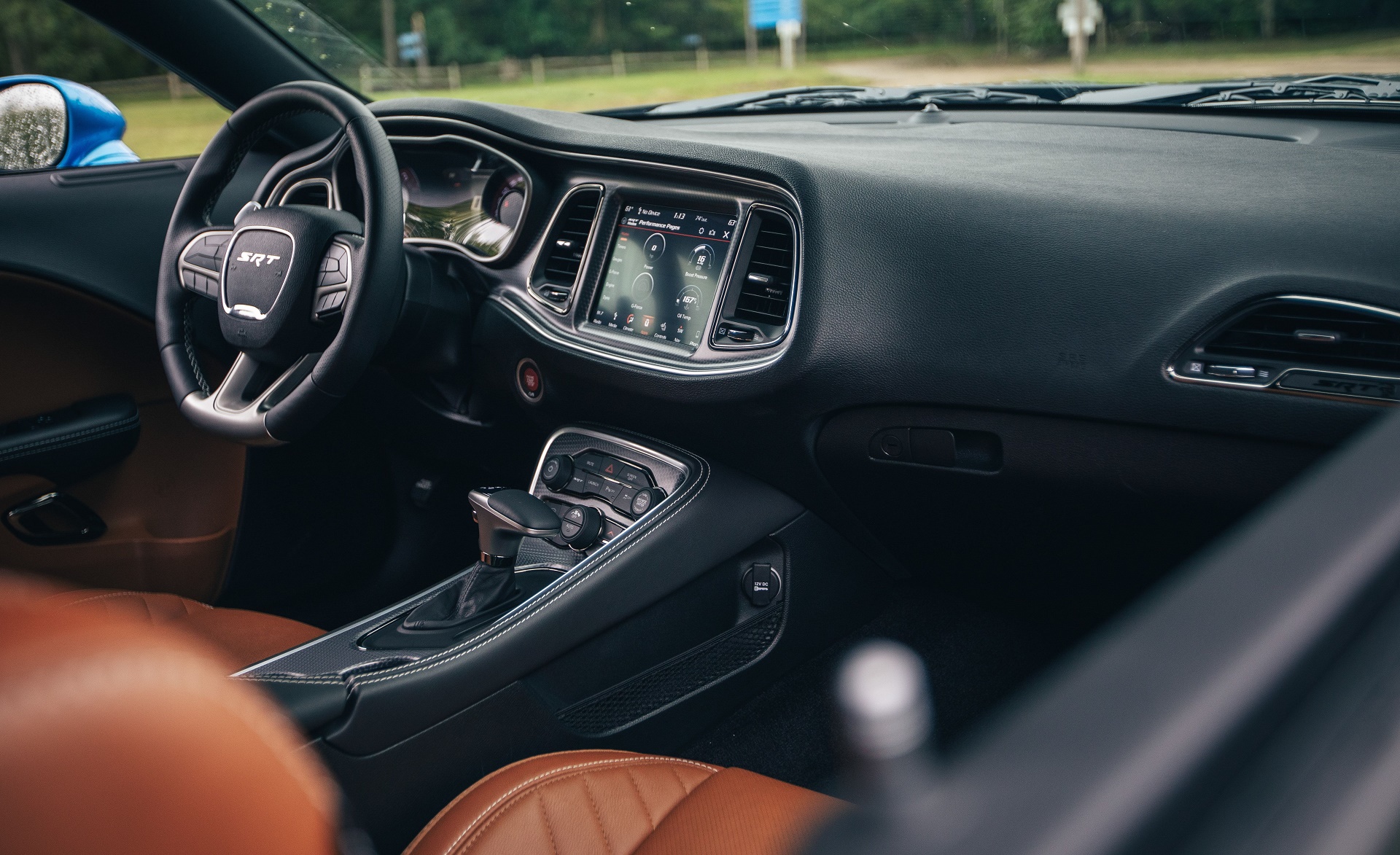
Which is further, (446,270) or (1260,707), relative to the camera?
(446,270)

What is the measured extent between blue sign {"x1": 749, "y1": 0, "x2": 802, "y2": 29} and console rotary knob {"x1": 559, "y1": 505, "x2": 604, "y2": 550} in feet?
3.65

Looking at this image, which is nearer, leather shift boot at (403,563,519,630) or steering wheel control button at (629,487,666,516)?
leather shift boot at (403,563,519,630)

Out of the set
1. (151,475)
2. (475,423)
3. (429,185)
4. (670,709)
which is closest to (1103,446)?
(670,709)

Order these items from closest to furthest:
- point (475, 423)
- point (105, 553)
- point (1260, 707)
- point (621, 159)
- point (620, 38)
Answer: point (1260, 707) → point (621, 159) → point (105, 553) → point (475, 423) → point (620, 38)

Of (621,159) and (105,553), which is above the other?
(621,159)

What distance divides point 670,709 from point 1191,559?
1.58 m

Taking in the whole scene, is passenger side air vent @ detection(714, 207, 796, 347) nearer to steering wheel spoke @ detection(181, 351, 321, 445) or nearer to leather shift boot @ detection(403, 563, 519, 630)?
leather shift boot @ detection(403, 563, 519, 630)

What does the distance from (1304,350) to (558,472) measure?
4.38 ft

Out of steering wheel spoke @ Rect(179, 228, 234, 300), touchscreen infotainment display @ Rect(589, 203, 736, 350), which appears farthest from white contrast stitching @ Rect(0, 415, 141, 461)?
touchscreen infotainment display @ Rect(589, 203, 736, 350)

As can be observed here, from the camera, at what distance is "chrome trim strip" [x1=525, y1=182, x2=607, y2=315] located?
79.5 inches

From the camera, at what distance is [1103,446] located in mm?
1542

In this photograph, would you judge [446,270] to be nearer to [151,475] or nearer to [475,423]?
[475,423]

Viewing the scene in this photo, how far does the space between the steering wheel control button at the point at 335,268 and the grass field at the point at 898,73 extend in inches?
21.3

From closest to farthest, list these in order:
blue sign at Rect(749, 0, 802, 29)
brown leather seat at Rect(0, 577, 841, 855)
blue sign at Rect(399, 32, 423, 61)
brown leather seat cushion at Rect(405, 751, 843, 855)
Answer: brown leather seat at Rect(0, 577, 841, 855) < brown leather seat cushion at Rect(405, 751, 843, 855) < blue sign at Rect(749, 0, 802, 29) < blue sign at Rect(399, 32, 423, 61)
